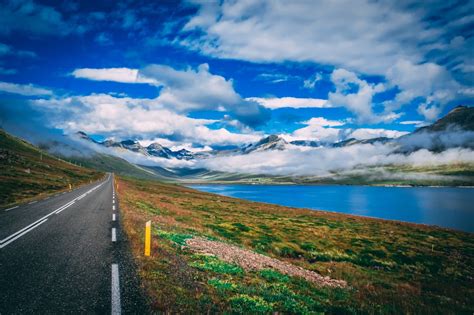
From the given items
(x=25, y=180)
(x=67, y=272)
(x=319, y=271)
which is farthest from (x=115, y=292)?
(x=25, y=180)

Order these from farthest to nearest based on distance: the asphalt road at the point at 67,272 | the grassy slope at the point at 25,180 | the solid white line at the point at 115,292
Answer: the grassy slope at the point at 25,180 < the asphalt road at the point at 67,272 < the solid white line at the point at 115,292

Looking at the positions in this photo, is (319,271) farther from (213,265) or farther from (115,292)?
(115,292)

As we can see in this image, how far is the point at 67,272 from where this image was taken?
458 inches

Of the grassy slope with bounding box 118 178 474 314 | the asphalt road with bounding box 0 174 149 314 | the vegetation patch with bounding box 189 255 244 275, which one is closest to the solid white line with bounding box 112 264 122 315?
the asphalt road with bounding box 0 174 149 314

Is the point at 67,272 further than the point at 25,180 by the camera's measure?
No

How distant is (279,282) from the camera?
14.8 meters

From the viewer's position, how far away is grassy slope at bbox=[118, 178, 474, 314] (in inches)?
422

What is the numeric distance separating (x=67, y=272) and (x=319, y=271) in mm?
18072

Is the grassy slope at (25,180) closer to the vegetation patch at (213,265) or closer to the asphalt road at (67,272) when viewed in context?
the asphalt road at (67,272)

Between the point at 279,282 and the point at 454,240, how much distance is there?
41390 millimetres

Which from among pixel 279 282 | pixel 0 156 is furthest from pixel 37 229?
pixel 0 156

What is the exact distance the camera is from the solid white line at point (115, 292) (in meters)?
8.47

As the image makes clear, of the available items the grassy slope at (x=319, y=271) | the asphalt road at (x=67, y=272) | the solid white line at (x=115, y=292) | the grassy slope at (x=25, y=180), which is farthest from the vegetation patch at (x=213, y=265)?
the grassy slope at (x=25, y=180)

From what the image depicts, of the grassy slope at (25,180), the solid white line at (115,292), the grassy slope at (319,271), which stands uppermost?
the grassy slope at (25,180)
